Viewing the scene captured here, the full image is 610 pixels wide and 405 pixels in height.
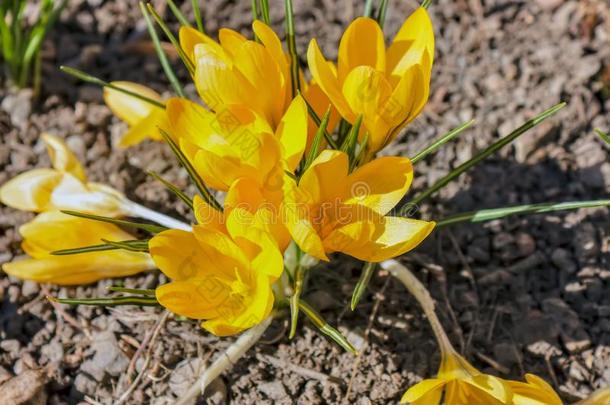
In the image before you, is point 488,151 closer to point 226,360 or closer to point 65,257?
point 226,360

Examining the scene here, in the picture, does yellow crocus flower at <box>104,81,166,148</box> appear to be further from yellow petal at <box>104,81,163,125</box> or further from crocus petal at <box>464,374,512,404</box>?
crocus petal at <box>464,374,512,404</box>

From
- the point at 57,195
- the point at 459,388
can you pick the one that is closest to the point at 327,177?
the point at 459,388

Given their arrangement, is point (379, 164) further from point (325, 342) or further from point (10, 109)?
point (10, 109)

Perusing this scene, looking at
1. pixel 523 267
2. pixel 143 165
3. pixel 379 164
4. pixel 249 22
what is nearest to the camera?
pixel 379 164

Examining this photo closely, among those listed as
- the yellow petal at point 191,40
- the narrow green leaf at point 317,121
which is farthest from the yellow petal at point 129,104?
the narrow green leaf at point 317,121

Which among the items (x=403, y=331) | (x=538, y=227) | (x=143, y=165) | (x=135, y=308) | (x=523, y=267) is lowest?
(x=135, y=308)

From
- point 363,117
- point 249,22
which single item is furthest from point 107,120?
point 363,117
